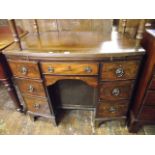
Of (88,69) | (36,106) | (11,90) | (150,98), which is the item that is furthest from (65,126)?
(150,98)

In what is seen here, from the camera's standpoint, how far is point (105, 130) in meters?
1.41

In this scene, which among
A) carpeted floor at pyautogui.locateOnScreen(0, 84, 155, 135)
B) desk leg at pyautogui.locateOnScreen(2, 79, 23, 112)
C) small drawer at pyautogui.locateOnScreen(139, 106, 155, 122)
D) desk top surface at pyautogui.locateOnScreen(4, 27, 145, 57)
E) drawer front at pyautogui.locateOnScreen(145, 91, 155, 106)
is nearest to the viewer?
desk top surface at pyautogui.locateOnScreen(4, 27, 145, 57)

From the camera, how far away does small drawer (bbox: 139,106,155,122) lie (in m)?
1.16

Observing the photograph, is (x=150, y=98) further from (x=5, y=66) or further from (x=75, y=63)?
(x=5, y=66)

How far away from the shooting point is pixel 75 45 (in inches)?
41.0

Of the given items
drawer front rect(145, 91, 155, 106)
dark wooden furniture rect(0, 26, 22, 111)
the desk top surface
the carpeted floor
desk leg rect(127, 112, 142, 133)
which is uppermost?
the desk top surface

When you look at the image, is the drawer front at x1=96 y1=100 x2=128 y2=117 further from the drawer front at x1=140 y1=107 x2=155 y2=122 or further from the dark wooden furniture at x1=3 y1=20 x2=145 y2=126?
the drawer front at x1=140 y1=107 x2=155 y2=122

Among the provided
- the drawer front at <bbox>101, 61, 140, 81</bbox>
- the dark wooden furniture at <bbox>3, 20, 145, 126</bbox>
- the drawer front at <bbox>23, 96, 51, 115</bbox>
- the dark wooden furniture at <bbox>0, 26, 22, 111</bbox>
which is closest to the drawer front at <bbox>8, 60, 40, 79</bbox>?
the dark wooden furniture at <bbox>3, 20, 145, 126</bbox>

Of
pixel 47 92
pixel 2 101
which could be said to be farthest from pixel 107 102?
pixel 2 101

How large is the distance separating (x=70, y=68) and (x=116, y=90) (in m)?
0.41

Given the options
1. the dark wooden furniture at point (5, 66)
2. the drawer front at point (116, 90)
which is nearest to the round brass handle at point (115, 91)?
the drawer front at point (116, 90)

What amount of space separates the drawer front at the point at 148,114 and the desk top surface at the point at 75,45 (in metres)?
0.51
